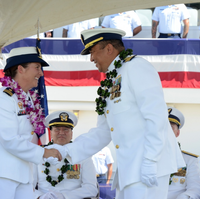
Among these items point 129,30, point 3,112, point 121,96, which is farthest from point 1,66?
point 121,96

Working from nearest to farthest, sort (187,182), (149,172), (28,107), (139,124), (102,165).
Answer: (149,172)
(139,124)
(28,107)
(187,182)
(102,165)

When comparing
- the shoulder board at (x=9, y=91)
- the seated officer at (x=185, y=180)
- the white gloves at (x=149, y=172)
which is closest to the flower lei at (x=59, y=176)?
the seated officer at (x=185, y=180)

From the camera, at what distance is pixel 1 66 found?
7.41 m

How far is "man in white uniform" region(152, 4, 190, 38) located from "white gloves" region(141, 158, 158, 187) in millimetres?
5485

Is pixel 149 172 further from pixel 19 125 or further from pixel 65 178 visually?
pixel 65 178

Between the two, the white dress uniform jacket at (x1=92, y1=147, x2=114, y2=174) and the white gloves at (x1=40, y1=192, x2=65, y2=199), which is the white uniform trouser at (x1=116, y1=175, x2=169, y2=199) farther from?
the white dress uniform jacket at (x1=92, y1=147, x2=114, y2=174)

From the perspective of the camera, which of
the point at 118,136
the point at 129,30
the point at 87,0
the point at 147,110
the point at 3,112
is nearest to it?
the point at 147,110

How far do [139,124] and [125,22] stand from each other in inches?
207

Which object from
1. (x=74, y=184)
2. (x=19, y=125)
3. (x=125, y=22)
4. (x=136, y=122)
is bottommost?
(x=74, y=184)

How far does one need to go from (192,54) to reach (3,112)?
4942mm

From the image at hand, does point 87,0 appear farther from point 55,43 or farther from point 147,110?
point 55,43

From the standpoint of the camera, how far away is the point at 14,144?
122 inches

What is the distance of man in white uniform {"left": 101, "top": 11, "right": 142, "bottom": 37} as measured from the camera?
7738 millimetres

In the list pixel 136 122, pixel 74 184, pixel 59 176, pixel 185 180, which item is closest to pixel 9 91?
pixel 136 122
